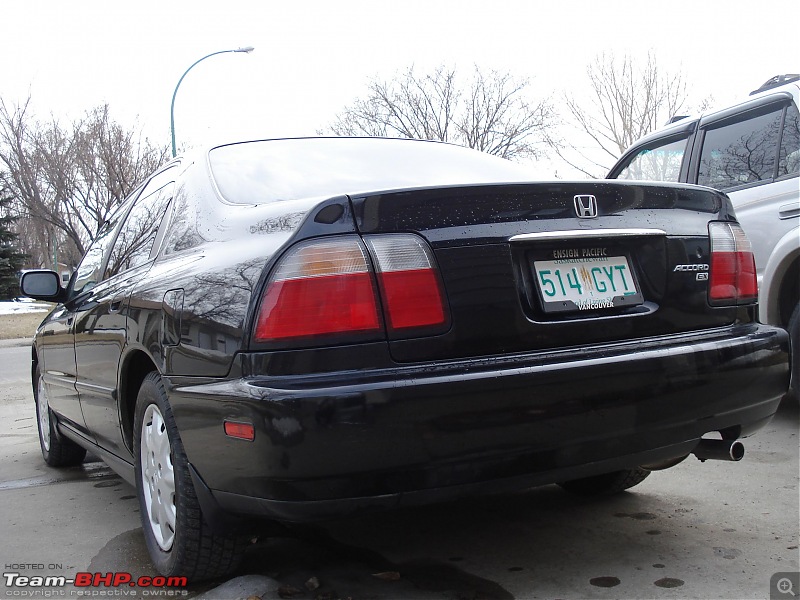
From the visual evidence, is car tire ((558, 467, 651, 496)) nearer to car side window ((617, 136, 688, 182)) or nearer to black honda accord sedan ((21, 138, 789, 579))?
black honda accord sedan ((21, 138, 789, 579))

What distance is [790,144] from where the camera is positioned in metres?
4.62

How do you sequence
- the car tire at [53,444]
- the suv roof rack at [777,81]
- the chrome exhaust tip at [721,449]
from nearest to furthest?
the chrome exhaust tip at [721,449], the car tire at [53,444], the suv roof rack at [777,81]

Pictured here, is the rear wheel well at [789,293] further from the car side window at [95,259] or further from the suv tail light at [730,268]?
the car side window at [95,259]

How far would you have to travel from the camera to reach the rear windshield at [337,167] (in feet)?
9.43

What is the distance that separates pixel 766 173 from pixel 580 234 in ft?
9.59

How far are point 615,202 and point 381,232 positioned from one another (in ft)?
2.64

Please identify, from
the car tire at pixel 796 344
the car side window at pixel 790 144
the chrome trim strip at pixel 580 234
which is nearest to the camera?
the chrome trim strip at pixel 580 234

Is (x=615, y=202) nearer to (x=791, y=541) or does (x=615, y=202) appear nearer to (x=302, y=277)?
(x=302, y=277)

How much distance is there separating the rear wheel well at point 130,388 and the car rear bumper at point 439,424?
592mm

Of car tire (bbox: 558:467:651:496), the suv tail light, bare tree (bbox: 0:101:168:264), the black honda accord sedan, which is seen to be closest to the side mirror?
the black honda accord sedan

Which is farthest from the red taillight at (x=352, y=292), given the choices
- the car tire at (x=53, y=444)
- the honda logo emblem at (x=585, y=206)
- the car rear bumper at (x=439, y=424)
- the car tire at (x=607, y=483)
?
the car tire at (x=53, y=444)

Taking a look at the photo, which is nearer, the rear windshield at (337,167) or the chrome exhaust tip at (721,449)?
the chrome exhaust tip at (721,449)

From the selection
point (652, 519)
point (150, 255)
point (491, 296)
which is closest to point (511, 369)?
point (491, 296)

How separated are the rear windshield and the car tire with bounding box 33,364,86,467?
7.76ft
